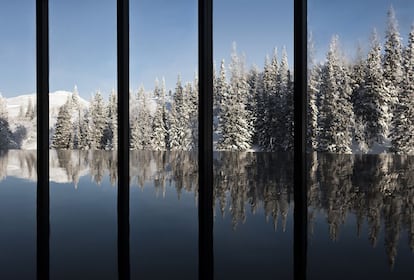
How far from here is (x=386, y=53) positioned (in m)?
3.68

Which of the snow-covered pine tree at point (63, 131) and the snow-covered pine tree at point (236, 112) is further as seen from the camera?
the snow-covered pine tree at point (236, 112)

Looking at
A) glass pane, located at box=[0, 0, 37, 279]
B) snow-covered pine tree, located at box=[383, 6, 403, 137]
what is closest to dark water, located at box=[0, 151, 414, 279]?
glass pane, located at box=[0, 0, 37, 279]

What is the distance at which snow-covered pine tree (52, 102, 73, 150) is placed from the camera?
158cm

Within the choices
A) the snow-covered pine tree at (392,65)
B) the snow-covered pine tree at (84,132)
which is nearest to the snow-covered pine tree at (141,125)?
the snow-covered pine tree at (84,132)

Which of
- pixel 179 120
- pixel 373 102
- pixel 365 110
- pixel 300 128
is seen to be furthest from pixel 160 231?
pixel 373 102

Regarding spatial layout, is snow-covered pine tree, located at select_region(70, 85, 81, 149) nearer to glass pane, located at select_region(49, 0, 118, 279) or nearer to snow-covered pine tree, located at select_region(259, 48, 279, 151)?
glass pane, located at select_region(49, 0, 118, 279)

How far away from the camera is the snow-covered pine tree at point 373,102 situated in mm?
3297

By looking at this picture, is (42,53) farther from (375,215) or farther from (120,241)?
(375,215)

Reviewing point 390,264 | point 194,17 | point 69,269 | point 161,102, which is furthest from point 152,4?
point 390,264

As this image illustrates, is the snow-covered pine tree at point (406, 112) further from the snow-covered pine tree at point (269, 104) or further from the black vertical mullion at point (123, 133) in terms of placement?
the black vertical mullion at point (123, 133)

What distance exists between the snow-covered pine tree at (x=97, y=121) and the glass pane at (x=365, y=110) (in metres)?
1.25

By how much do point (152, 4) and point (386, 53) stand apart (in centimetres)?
296

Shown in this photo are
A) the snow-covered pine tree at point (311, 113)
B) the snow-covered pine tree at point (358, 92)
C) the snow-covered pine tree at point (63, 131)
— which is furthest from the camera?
the snow-covered pine tree at point (358, 92)

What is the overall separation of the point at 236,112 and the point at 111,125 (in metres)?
0.77
